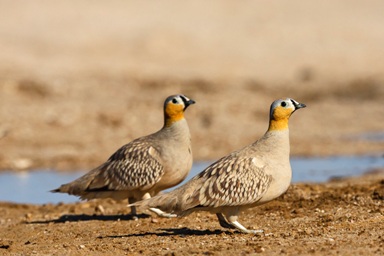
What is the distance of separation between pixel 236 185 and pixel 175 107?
2.56 m

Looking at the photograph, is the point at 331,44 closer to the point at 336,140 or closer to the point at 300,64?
the point at 300,64

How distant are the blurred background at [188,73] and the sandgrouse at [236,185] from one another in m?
9.87

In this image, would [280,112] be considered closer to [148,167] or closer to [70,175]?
[148,167]

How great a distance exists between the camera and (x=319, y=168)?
1814cm

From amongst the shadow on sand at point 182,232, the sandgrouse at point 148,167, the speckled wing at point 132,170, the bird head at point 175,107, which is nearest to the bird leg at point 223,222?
the shadow on sand at point 182,232

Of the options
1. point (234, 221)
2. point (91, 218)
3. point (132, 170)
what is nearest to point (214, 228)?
point (234, 221)

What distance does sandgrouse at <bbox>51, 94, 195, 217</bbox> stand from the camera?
11367mm

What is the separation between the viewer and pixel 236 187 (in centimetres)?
936

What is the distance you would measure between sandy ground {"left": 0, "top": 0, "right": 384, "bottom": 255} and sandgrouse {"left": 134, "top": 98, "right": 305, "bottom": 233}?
0.31 meters

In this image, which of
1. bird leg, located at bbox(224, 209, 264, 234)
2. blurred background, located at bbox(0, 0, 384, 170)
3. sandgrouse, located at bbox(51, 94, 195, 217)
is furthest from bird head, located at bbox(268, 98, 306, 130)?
blurred background, located at bbox(0, 0, 384, 170)

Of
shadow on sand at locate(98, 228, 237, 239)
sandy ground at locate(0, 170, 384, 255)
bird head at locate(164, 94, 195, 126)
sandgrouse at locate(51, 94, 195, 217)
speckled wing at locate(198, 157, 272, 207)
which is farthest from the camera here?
bird head at locate(164, 94, 195, 126)

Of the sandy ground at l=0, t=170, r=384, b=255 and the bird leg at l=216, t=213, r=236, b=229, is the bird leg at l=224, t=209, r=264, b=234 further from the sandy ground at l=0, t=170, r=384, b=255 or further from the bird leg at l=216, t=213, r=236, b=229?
the bird leg at l=216, t=213, r=236, b=229

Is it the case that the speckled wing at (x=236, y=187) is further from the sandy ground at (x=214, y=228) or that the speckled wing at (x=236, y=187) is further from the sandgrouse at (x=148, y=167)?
the sandgrouse at (x=148, y=167)

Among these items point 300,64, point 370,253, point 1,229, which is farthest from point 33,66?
point 370,253
